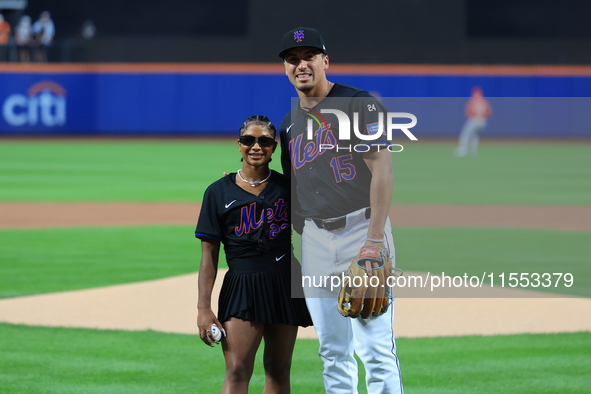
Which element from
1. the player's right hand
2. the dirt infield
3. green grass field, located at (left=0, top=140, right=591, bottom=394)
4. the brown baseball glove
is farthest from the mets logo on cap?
the dirt infield

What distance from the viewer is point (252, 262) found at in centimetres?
397

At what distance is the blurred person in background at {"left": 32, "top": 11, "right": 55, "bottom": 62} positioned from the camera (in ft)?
90.6

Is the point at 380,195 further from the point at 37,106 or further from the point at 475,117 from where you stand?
the point at 37,106

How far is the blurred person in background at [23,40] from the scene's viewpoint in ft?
90.0

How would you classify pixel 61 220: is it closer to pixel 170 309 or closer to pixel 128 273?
pixel 128 273

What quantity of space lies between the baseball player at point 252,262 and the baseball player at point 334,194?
0.17 metres

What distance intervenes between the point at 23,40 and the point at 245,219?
2612 centimetres

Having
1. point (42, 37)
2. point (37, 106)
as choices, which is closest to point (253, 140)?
point (37, 106)

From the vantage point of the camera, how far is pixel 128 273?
9.21m

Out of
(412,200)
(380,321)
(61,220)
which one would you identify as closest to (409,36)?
(412,200)

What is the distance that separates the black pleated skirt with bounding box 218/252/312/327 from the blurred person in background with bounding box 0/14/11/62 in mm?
25377

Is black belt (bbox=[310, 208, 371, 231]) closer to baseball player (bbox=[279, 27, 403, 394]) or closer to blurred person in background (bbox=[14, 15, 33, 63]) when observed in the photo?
baseball player (bbox=[279, 27, 403, 394])

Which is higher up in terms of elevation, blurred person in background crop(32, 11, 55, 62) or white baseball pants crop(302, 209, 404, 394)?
blurred person in background crop(32, 11, 55, 62)

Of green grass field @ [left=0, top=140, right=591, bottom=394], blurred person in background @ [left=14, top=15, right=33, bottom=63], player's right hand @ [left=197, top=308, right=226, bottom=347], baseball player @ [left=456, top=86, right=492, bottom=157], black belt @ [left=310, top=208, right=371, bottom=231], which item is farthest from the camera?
blurred person in background @ [left=14, top=15, right=33, bottom=63]
